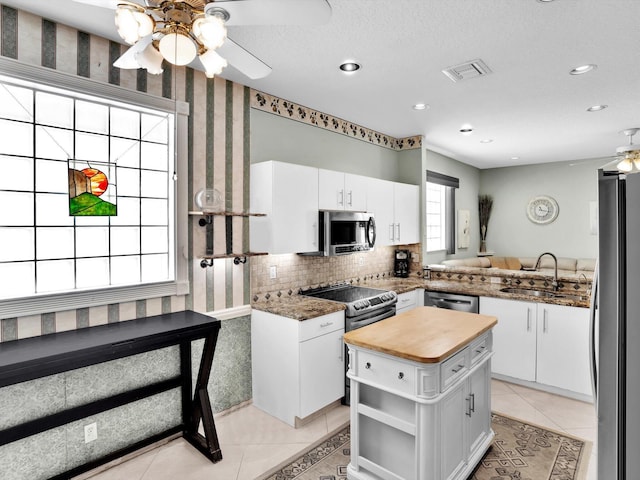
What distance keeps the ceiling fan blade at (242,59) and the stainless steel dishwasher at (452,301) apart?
3225 millimetres

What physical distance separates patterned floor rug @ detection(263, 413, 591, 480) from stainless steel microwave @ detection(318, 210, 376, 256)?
1.55m

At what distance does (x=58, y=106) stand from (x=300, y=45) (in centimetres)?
160

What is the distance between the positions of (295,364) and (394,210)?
2379mm

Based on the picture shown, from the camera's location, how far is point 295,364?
114 inches

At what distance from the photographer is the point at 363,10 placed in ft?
6.96

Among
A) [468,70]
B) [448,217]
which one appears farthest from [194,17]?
[448,217]

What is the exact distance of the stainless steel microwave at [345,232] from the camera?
3469 millimetres

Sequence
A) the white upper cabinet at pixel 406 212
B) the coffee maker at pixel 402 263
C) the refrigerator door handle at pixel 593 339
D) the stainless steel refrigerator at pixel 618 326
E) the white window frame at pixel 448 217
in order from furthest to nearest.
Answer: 1. the white window frame at pixel 448 217
2. the coffee maker at pixel 402 263
3. the white upper cabinet at pixel 406 212
4. the refrigerator door handle at pixel 593 339
5. the stainless steel refrigerator at pixel 618 326

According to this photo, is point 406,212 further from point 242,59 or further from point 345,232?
point 242,59

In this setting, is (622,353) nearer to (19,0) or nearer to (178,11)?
(178,11)

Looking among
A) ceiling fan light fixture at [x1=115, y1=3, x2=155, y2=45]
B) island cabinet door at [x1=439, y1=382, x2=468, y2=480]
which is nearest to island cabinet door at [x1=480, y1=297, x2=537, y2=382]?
island cabinet door at [x1=439, y1=382, x2=468, y2=480]

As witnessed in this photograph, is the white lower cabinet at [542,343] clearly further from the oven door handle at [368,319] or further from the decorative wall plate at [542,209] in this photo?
the decorative wall plate at [542,209]

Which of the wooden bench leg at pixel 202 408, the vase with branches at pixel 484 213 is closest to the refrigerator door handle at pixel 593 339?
the wooden bench leg at pixel 202 408

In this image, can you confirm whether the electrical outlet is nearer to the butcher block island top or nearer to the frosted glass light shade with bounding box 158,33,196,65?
the butcher block island top
